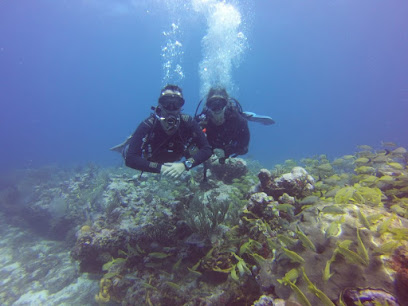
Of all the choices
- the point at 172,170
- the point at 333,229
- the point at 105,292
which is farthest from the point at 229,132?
the point at 105,292

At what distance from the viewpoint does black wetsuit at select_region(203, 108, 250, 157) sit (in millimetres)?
6535

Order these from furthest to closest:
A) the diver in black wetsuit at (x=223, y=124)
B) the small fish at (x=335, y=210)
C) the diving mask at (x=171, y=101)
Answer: the diver in black wetsuit at (x=223, y=124), the diving mask at (x=171, y=101), the small fish at (x=335, y=210)

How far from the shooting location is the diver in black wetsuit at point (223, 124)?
20.1 ft

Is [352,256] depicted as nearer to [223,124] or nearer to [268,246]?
[268,246]

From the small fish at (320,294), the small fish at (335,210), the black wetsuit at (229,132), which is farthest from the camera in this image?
the black wetsuit at (229,132)

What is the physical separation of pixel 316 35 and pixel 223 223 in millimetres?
92398

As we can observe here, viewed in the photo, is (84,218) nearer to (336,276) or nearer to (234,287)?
(234,287)

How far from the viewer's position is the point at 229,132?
6.64 m

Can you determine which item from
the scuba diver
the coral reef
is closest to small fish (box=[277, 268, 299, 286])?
the coral reef

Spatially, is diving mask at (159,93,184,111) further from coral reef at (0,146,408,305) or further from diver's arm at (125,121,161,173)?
coral reef at (0,146,408,305)

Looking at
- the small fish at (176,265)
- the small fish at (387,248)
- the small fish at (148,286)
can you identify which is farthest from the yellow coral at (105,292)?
the small fish at (387,248)

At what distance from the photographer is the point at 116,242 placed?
486 centimetres

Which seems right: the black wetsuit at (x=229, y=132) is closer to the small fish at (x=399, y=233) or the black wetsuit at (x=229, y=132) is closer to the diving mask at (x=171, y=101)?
the diving mask at (x=171, y=101)

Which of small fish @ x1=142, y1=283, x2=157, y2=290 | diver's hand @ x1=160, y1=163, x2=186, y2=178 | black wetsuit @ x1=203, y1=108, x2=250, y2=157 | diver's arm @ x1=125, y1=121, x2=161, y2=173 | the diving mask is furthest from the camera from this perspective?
black wetsuit @ x1=203, y1=108, x2=250, y2=157
